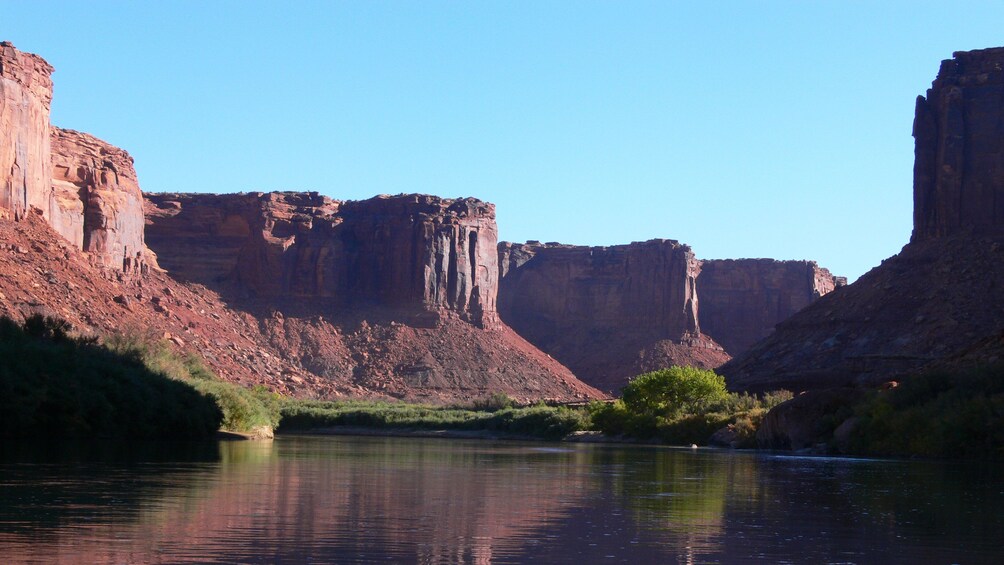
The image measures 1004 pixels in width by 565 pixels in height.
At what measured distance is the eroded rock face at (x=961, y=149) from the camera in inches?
3499

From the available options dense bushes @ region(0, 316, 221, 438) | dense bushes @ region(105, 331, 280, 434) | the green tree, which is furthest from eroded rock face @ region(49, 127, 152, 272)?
the green tree

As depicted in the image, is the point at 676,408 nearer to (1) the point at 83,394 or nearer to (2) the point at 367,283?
(1) the point at 83,394

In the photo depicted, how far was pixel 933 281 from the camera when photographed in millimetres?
81750

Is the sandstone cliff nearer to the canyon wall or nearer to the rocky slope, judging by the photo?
the rocky slope

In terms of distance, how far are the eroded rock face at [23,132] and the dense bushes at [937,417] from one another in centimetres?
4812

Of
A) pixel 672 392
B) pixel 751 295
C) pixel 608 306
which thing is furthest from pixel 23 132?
pixel 751 295

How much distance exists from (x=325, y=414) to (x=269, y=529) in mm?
69569

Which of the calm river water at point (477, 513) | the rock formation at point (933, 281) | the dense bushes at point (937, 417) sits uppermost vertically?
the rock formation at point (933, 281)

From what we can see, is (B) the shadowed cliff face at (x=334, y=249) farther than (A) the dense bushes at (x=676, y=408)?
Yes

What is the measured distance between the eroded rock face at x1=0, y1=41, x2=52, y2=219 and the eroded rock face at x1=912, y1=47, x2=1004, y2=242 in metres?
55.0

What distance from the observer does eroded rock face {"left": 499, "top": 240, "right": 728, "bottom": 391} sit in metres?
141

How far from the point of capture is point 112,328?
230ft

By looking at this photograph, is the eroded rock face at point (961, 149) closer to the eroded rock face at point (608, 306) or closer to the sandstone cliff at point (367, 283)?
the sandstone cliff at point (367, 283)

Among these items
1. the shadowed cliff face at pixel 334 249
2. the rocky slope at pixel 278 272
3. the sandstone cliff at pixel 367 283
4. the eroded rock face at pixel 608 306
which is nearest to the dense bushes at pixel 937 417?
the rocky slope at pixel 278 272
